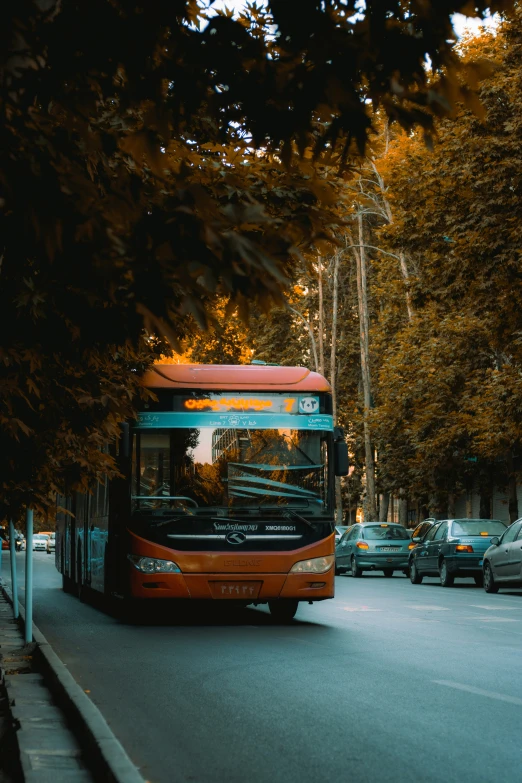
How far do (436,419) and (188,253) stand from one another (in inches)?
1431

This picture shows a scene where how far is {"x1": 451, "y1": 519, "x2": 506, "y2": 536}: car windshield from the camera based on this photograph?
27955mm

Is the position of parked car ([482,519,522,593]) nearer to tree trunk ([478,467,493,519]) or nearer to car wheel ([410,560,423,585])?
car wheel ([410,560,423,585])

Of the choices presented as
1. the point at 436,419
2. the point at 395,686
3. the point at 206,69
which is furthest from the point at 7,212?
the point at 436,419

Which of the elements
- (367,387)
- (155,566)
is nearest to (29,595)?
(155,566)

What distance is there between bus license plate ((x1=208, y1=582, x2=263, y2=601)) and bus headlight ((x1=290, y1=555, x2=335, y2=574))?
474 millimetres

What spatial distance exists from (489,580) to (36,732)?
747 inches

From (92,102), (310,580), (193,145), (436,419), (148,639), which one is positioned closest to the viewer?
(92,102)

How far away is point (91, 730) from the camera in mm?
6805

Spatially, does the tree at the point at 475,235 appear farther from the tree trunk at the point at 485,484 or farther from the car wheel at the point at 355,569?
the tree trunk at the point at 485,484

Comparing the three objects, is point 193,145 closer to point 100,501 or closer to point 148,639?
point 148,639

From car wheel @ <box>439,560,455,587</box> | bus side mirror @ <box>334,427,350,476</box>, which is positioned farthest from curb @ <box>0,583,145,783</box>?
car wheel @ <box>439,560,455,587</box>

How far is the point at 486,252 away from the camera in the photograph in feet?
77.7

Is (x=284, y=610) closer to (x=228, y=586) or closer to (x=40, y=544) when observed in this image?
(x=228, y=586)

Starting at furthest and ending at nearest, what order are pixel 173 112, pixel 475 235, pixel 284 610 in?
pixel 475 235, pixel 284 610, pixel 173 112
